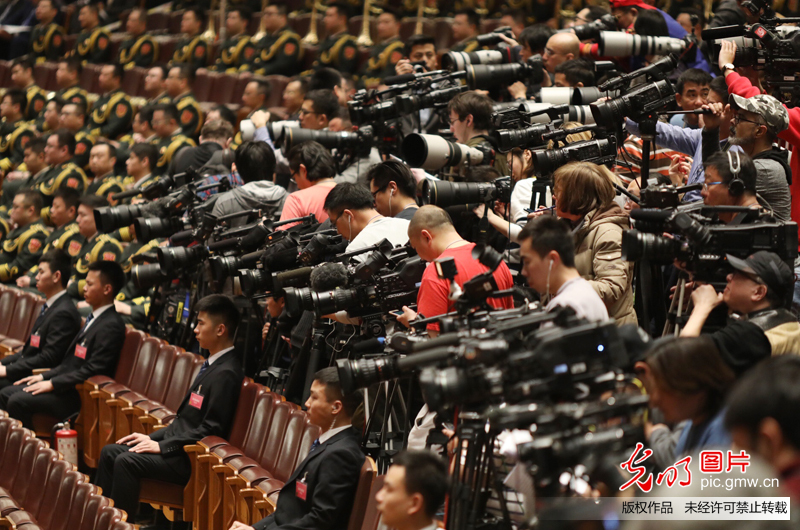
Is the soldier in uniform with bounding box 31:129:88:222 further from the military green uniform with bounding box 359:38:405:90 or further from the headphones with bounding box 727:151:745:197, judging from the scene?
the headphones with bounding box 727:151:745:197

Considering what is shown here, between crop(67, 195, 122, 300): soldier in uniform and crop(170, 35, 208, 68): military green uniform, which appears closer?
crop(67, 195, 122, 300): soldier in uniform

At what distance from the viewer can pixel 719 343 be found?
2.38 metres

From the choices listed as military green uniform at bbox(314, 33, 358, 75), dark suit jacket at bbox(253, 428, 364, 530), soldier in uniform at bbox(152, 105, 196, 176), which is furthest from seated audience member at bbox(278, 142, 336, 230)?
military green uniform at bbox(314, 33, 358, 75)

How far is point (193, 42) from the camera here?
8.98 m

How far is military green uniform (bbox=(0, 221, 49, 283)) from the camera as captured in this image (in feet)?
21.6

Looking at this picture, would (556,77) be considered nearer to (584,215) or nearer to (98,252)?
(584,215)

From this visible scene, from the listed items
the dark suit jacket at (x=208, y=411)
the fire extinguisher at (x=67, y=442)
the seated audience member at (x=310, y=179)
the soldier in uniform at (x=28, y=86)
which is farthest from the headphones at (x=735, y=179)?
the soldier in uniform at (x=28, y=86)

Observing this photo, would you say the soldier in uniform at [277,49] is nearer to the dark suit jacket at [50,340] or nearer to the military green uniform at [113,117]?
the military green uniform at [113,117]

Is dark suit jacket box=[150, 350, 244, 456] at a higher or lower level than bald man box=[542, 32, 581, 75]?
lower

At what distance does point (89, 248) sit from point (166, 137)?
1.24 meters

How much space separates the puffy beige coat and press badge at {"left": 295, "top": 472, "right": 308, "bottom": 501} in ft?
3.52

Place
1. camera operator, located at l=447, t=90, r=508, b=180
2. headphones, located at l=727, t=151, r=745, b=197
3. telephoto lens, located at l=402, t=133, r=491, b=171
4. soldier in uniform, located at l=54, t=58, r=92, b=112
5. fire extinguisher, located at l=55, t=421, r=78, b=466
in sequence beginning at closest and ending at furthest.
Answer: headphones, located at l=727, t=151, r=745, b=197, telephoto lens, located at l=402, t=133, r=491, b=171, camera operator, located at l=447, t=90, r=508, b=180, fire extinguisher, located at l=55, t=421, r=78, b=466, soldier in uniform, located at l=54, t=58, r=92, b=112

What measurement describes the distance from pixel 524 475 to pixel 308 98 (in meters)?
3.18

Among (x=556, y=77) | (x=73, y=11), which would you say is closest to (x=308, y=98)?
(x=556, y=77)
